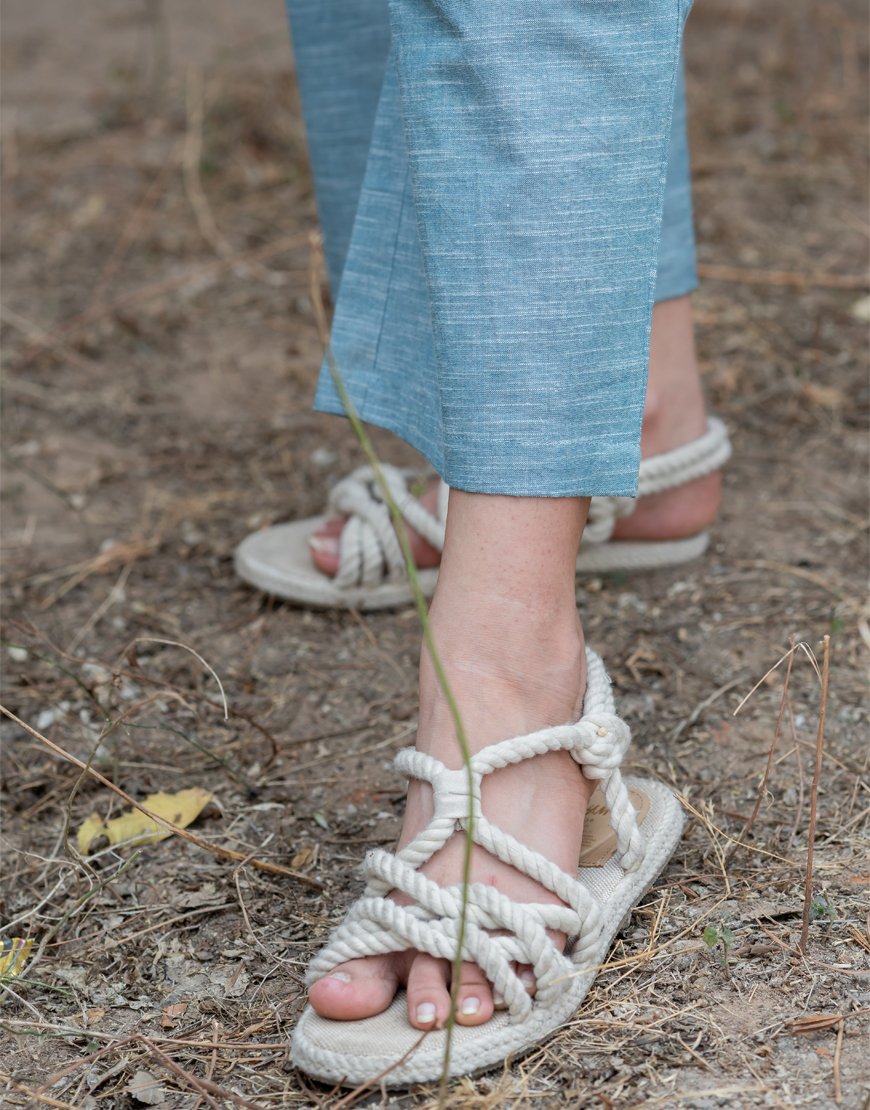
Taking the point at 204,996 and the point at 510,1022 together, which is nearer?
the point at 510,1022

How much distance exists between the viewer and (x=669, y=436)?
1.44 m

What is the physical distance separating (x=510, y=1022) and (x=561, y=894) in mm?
91

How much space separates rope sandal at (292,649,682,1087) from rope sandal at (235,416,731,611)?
20.0 inches

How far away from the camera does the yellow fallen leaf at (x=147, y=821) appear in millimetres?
1113

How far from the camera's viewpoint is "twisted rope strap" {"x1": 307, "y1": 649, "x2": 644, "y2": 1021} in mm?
835

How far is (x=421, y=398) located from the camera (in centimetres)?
104

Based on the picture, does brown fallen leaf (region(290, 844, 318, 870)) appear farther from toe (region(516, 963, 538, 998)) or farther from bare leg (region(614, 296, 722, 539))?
bare leg (region(614, 296, 722, 539))

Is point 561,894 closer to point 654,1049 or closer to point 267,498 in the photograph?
point 654,1049

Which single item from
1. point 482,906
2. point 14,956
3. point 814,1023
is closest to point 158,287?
point 14,956

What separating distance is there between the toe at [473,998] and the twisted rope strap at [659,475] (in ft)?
2.16

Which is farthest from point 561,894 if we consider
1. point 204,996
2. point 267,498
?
point 267,498

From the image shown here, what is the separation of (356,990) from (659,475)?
759mm

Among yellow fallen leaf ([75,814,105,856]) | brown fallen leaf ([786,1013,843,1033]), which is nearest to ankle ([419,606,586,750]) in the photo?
brown fallen leaf ([786,1013,843,1033])

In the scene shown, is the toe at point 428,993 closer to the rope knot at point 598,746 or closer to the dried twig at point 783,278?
the rope knot at point 598,746
